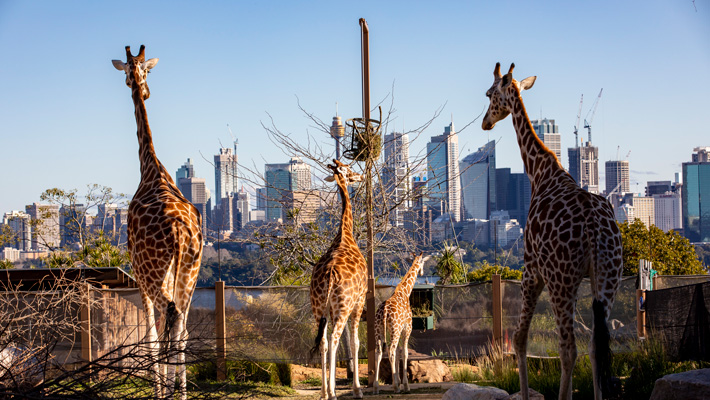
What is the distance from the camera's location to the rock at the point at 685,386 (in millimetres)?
6594

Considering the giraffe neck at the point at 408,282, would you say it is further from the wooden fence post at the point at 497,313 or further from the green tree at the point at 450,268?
the green tree at the point at 450,268

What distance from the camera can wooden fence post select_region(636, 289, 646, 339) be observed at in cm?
1112

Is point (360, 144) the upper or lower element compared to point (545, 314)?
upper

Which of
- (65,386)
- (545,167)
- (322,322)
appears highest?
(545,167)

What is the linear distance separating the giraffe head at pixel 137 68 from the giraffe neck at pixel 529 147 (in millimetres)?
4426

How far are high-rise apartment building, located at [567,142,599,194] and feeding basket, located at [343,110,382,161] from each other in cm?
15913

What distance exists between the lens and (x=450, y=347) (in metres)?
11.6

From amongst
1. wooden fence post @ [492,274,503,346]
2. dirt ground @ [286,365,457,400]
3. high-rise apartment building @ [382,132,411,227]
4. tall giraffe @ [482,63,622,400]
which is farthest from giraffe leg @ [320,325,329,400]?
high-rise apartment building @ [382,132,411,227]

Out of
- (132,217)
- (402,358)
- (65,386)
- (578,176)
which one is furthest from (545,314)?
(578,176)


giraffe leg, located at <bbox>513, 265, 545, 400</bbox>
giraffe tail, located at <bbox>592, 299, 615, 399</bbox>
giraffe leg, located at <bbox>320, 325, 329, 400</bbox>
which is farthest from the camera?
giraffe leg, located at <bbox>320, 325, 329, 400</bbox>

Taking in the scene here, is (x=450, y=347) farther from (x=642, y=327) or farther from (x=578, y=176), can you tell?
(x=578, y=176)

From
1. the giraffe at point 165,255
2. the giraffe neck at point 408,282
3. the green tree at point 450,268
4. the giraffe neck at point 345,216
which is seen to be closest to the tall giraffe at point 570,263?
the giraffe neck at point 408,282

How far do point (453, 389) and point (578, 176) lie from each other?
17320 cm

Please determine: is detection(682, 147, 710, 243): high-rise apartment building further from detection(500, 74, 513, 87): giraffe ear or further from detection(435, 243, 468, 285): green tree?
detection(500, 74, 513, 87): giraffe ear
